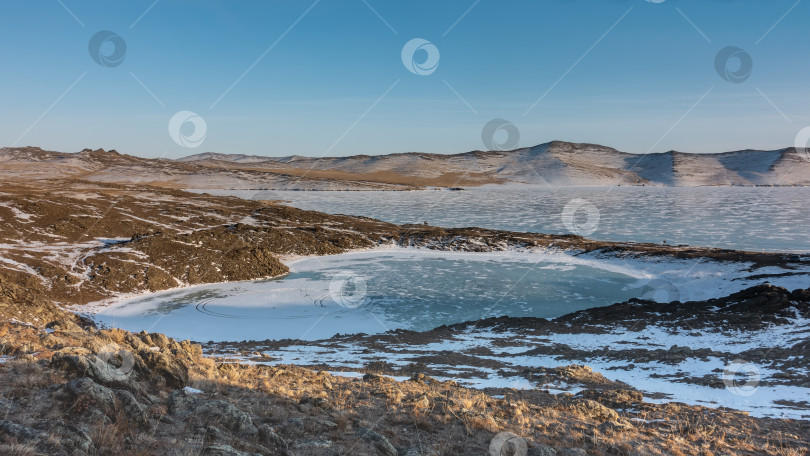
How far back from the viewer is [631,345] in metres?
15.4

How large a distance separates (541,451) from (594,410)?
121 inches

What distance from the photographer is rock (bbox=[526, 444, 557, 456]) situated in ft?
22.0

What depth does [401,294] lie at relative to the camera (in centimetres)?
2338

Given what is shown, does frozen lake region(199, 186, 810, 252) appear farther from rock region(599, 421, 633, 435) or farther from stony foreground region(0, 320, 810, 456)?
rock region(599, 421, 633, 435)

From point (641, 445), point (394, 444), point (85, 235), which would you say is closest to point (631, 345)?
point (641, 445)

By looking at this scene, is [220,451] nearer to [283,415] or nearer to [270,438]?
[270,438]

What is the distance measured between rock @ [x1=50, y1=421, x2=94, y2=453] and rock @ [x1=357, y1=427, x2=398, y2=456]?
10.8 feet

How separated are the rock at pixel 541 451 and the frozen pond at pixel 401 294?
1188 cm

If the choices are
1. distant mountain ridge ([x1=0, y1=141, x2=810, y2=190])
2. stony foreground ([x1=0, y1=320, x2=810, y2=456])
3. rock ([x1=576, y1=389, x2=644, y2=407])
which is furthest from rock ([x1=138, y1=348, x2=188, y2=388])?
distant mountain ridge ([x1=0, y1=141, x2=810, y2=190])

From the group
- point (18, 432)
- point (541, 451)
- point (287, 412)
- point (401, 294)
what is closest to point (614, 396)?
point (541, 451)

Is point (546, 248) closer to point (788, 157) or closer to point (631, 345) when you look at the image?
point (631, 345)

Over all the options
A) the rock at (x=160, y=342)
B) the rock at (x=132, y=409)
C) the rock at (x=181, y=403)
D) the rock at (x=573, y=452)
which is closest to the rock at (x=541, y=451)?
the rock at (x=573, y=452)

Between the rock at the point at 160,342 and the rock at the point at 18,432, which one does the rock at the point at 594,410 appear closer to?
the rock at the point at 18,432

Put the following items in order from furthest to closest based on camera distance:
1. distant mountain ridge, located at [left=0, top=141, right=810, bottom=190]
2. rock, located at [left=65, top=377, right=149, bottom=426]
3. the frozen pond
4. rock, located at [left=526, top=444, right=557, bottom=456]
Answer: distant mountain ridge, located at [left=0, top=141, right=810, bottom=190], the frozen pond, rock, located at [left=526, top=444, right=557, bottom=456], rock, located at [left=65, top=377, right=149, bottom=426]
